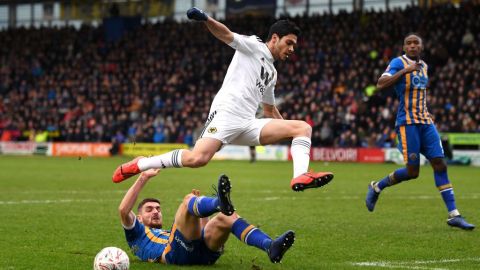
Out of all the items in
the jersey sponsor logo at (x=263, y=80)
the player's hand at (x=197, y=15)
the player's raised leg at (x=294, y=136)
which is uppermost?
the player's hand at (x=197, y=15)

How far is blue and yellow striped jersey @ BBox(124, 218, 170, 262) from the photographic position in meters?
7.83

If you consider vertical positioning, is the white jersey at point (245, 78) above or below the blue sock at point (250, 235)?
above

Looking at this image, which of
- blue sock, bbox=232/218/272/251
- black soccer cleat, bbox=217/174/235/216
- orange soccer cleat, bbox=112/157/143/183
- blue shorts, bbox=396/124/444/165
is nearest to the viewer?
black soccer cleat, bbox=217/174/235/216

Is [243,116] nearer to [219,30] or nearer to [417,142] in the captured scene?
[219,30]

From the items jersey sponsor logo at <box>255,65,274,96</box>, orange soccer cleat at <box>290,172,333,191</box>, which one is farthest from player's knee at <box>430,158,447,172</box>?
orange soccer cleat at <box>290,172,333,191</box>

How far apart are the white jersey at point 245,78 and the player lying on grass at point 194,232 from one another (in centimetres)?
142

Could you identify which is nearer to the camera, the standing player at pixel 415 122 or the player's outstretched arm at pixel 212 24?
the player's outstretched arm at pixel 212 24

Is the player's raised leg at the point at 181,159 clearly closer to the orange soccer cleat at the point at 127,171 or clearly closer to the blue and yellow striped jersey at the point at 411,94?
the orange soccer cleat at the point at 127,171

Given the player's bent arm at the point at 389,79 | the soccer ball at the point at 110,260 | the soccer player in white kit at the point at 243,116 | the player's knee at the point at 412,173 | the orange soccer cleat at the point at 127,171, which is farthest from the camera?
the player's knee at the point at 412,173

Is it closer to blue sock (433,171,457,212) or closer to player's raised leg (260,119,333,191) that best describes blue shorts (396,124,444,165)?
blue sock (433,171,457,212)

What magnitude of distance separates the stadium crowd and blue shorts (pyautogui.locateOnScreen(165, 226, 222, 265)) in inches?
1039

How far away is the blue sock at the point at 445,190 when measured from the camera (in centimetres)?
1115

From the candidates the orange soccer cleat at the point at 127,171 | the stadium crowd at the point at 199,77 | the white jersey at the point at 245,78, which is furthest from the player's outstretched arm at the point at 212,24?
the stadium crowd at the point at 199,77

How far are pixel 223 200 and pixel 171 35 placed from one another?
41465 millimetres
